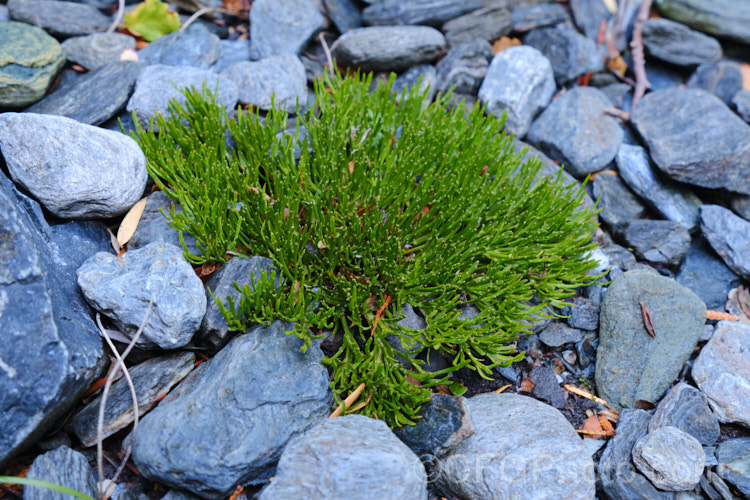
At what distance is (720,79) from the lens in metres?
4.69

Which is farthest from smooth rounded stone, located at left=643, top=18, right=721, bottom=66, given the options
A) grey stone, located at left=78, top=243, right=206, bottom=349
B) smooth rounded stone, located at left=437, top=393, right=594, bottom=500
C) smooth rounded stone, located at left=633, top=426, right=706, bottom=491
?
grey stone, located at left=78, top=243, right=206, bottom=349

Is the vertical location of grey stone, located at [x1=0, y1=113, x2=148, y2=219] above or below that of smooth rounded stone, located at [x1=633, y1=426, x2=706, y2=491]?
above

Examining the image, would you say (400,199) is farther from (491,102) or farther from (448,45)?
(448,45)

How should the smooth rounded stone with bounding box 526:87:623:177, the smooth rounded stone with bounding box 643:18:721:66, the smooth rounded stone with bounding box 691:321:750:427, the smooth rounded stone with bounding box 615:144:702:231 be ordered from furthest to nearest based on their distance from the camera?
the smooth rounded stone with bounding box 643:18:721:66 < the smooth rounded stone with bounding box 526:87:623:177 < the smooth rounded stone with bounding box 615:144:702:231 < the smooth rounded stone with bounding box 691:321:750:427

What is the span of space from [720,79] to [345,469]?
15.2 feet

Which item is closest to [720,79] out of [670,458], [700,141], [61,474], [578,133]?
[700,141]

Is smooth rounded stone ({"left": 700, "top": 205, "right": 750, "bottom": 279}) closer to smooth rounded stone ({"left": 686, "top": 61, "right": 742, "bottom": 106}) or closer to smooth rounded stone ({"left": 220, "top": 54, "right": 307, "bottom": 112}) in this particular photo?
smooth rounded stone ({"left": 686, "top": 61, "right": 742, "bottom": 106})

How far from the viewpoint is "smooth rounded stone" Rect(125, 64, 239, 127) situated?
11.7ft

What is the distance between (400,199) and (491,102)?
5.46 ft

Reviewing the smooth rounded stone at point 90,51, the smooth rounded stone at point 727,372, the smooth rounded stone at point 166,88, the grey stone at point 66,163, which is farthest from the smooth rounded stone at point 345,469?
the smooth rounded stone at point 90,51

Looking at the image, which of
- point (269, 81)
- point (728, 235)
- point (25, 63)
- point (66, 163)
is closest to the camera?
point (66, 163)

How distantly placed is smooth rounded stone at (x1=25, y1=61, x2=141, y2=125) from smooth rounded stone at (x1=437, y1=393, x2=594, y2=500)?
2955mm

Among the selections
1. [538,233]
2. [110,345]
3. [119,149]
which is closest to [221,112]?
[119,149]

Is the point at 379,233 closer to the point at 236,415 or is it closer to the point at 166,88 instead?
the point at 236,415
